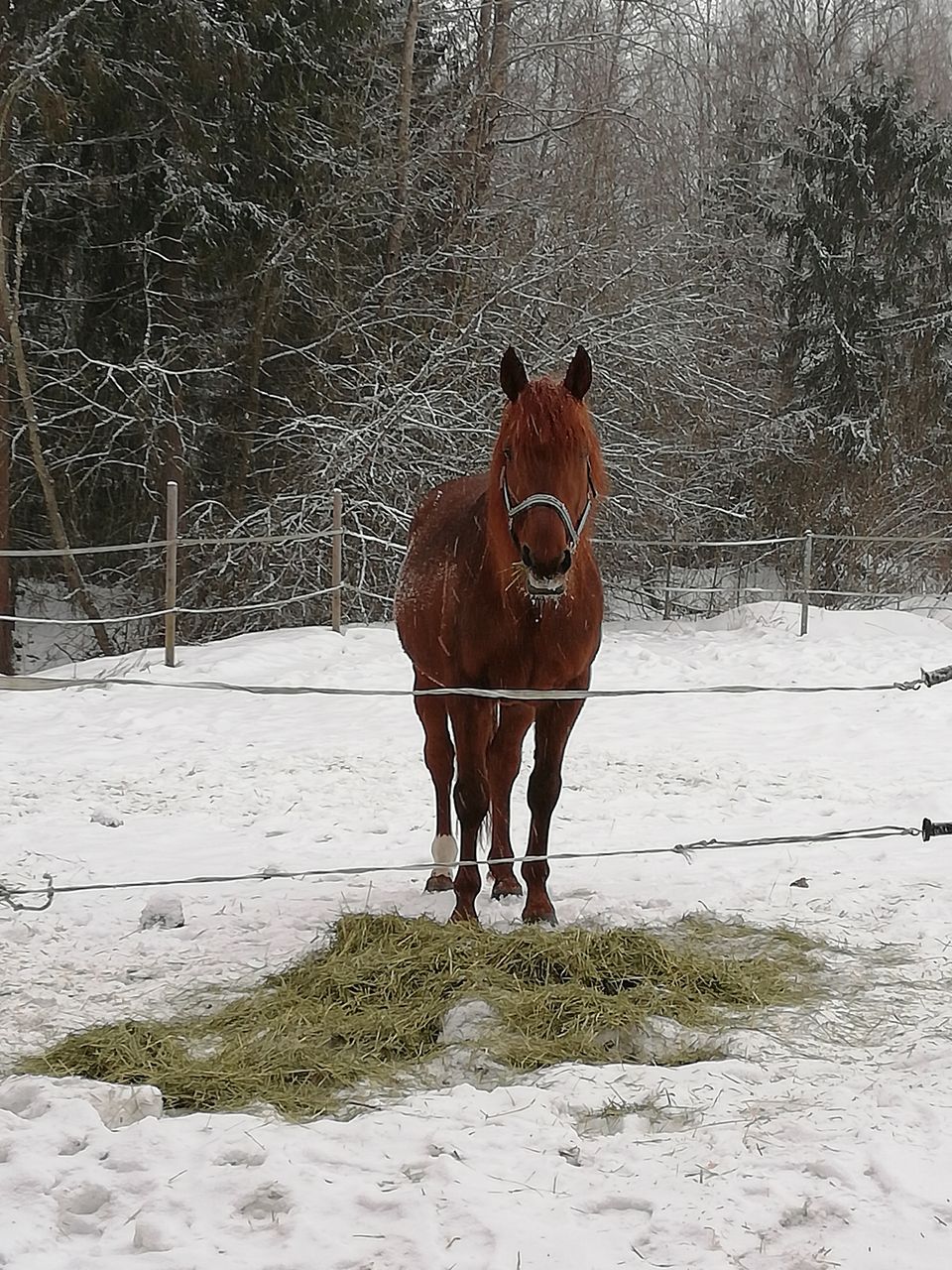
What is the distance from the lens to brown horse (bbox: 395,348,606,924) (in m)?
3.41

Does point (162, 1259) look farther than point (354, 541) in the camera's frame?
No

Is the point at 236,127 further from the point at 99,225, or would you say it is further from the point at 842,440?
the point at 842,440

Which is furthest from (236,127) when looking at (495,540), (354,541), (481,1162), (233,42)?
(481,1162)

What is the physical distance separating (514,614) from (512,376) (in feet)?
2.52

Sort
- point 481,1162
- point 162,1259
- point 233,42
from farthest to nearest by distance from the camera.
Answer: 1. point 233,42
2. point 481,1162
3. point 162,1259

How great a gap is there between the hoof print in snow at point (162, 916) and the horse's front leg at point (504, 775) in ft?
3.67

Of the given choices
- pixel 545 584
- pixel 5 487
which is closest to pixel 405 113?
pixel 5 487

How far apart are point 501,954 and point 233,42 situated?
10.9m

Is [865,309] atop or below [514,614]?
atop

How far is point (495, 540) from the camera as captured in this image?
3.76 meters

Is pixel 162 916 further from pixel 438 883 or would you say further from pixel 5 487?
pixel 5 487

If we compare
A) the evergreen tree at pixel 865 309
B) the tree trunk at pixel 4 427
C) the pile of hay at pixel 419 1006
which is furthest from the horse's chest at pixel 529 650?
the evergreen tree at pixel 865 309

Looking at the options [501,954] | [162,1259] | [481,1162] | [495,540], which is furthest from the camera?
[495,540]

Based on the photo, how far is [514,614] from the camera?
Result: 374 cm
